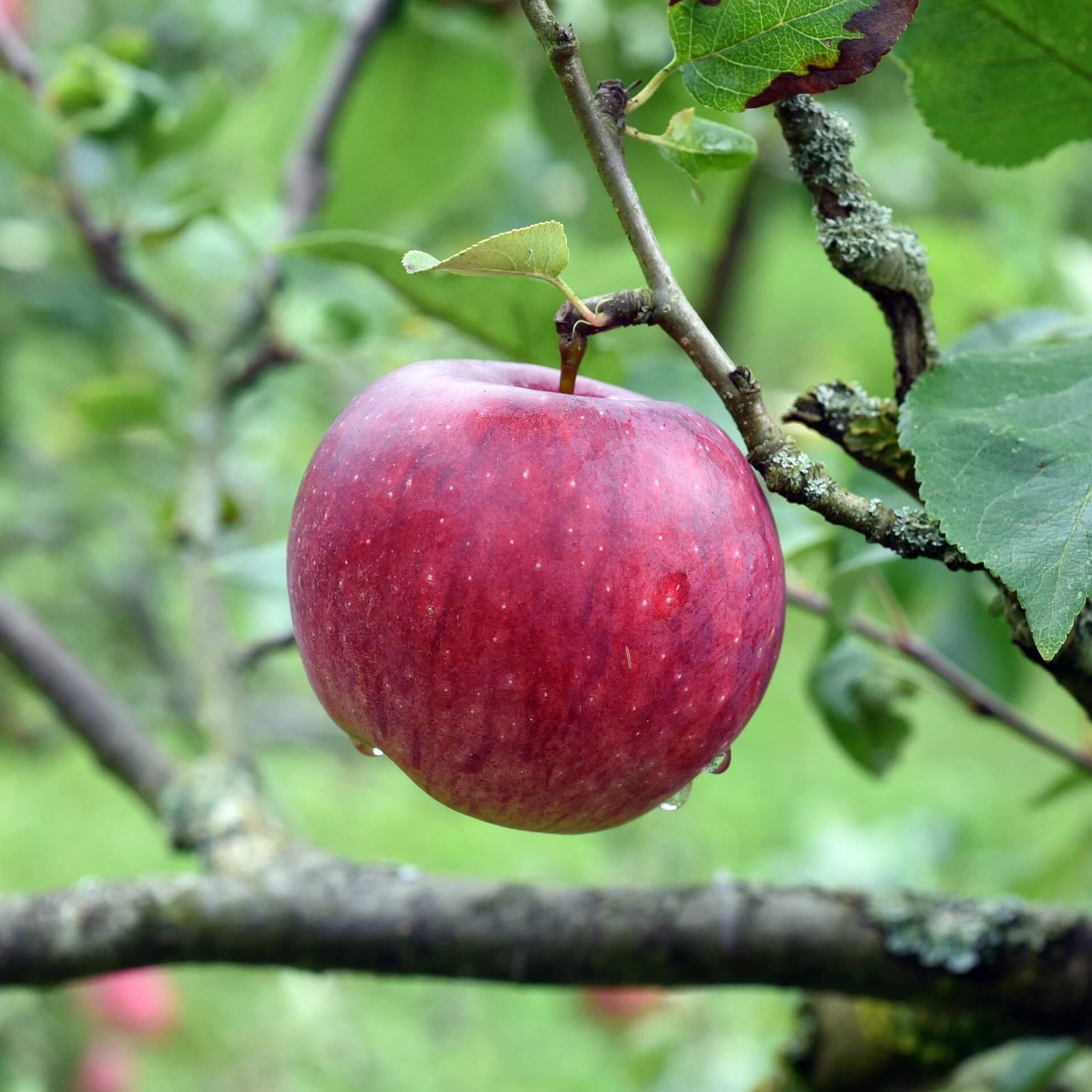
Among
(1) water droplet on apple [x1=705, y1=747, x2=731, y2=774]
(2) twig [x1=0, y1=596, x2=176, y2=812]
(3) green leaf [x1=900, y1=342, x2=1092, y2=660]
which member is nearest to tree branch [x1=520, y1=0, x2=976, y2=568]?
(3) green leaf [x1=900, y1=342, x2=1092, y2=660]

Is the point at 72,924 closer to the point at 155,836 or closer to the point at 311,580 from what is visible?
the point at 311,580

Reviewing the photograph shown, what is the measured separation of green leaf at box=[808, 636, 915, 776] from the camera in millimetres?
690

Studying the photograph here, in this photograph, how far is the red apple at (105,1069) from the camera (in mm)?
1629

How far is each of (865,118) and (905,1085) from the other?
1.23 metres

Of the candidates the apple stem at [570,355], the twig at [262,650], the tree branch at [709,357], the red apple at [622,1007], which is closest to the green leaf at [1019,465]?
the tree branch at [709,357]

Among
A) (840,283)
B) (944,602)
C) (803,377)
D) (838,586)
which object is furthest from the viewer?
(840,283)

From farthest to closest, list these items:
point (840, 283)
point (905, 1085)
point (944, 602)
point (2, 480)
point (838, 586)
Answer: point (840, 283), point (2, 480), point (944, 602), point (905, 1085), point (838, 586)

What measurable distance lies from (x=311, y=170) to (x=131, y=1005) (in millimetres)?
1217

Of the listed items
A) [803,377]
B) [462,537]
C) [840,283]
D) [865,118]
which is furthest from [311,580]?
[840,283]

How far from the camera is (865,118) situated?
5.26ft

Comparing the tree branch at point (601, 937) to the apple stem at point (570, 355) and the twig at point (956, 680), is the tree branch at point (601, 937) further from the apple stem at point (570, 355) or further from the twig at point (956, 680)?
the apple stem at point (570, 355)

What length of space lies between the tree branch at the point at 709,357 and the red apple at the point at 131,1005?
1.55 m

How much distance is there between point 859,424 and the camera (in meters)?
0.46

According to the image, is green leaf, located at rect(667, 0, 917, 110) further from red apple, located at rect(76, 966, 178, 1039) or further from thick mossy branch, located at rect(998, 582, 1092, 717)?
red apple, located at rect(76, 966, 178, 1039)
